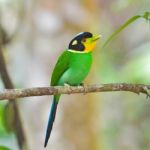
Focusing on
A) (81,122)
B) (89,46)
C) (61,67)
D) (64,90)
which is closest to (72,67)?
(61,67)

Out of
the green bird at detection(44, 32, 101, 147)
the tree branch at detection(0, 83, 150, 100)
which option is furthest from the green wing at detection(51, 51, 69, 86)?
the tree branch at detection(0, 83, 150, 100)

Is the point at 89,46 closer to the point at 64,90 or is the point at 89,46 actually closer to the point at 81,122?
the point at 64,90

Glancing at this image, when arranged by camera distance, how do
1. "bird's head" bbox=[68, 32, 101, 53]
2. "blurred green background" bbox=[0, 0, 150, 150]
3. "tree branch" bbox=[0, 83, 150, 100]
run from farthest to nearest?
"blurred green background" bbox=[0, 0, 150, 150] < "bird's head" bbox=[68, 32, 101, 53] < "tree branch" bbox=[0, 83, 150, 100]

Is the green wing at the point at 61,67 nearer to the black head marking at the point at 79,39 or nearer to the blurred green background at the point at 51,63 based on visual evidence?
the black head marking at the point at 79,39

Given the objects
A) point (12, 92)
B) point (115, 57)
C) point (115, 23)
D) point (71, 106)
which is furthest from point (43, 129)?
point (115, 23)

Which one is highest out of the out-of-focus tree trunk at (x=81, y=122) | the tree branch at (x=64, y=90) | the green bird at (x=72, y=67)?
the tree branch at (x=64, y=90)

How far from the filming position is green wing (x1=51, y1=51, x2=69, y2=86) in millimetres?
1740

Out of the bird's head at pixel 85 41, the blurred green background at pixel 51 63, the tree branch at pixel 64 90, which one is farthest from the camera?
the blurred green background at pixel 51 63

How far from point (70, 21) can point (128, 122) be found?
1994 mm

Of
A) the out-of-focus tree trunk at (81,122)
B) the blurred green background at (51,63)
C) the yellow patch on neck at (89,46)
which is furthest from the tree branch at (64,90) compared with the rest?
the out-of-focus tree trunk at (81,122)

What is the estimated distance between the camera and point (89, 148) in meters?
3.13

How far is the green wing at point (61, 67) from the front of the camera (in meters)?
1.74

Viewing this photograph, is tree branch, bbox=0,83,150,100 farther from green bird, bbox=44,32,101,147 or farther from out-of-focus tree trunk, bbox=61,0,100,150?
out-of-focus tree trunk, bbox=61,0,100,150

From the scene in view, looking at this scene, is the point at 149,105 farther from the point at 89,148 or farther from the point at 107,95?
the point at 89,148
